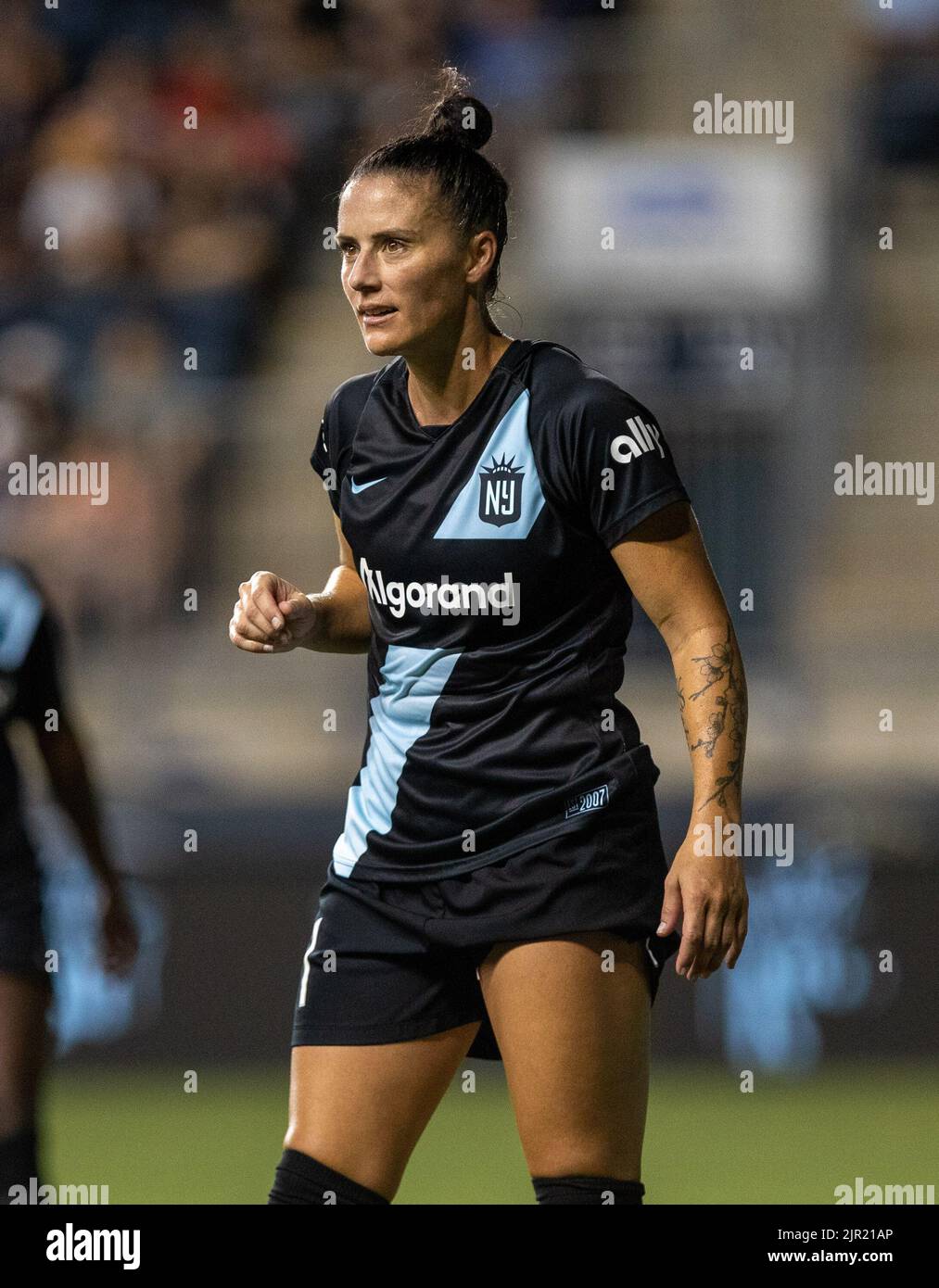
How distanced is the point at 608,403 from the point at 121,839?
354 centimetres

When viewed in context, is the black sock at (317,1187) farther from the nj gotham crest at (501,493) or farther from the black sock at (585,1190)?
the nj gotham crest at (501,493)

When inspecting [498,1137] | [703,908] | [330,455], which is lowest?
[498,1137]

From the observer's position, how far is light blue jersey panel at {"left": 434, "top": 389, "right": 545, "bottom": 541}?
3.08 m

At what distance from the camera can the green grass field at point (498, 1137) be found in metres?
5.23

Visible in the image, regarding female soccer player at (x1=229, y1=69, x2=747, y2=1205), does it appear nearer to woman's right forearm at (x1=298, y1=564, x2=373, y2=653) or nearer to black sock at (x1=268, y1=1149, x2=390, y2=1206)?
black sock at (x1=268, y1=1149, x2=390, y2=1206)

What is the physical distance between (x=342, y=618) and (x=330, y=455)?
27 cm

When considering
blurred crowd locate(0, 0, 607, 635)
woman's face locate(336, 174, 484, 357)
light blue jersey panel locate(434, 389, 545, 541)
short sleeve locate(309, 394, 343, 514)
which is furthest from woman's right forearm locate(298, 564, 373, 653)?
blurred crowd locate(0, 0, 607, 635)

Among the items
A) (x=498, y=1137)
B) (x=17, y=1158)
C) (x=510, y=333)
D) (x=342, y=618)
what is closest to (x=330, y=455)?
(x=342, y=618)

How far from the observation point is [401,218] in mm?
3109

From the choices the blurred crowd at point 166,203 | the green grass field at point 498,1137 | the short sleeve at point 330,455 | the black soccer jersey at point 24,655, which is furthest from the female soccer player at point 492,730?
the blurred crowd at point 166,203

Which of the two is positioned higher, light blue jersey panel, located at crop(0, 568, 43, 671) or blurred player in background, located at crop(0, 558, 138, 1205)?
light blue jersey panel, located at crop(0, 568, 43, 671)

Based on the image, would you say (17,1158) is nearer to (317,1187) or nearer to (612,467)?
(317,1187)

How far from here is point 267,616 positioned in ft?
10.3

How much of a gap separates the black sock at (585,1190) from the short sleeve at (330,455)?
114 centimetres
